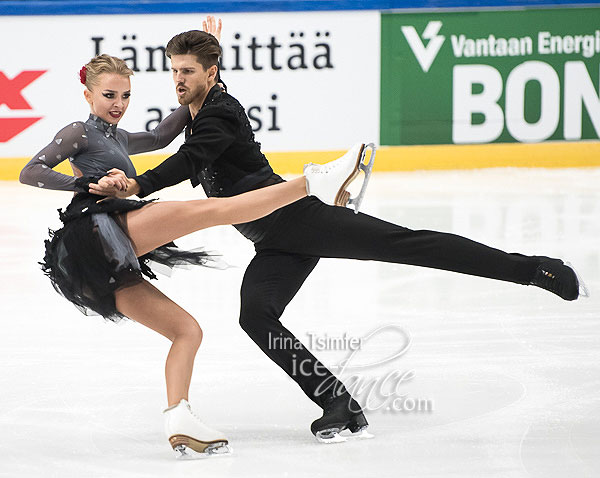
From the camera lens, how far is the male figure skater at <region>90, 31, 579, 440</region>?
9.73 ft

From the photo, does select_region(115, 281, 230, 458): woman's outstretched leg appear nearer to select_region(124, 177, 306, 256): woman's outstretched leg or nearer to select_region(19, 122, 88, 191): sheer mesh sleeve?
select_region(124, 177, 306, 256): woman's outstretched leg

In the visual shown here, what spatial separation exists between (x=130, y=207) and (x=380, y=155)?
5.66 meters

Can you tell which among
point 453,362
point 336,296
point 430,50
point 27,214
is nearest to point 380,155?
point 430,50

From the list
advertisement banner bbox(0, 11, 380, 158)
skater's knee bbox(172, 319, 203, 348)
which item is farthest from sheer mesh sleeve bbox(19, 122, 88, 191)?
advertisement banner bbox(0, 11, 380, 158)

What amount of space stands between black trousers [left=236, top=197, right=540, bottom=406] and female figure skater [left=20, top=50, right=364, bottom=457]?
8.0 inches

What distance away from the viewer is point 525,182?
26.2 ft

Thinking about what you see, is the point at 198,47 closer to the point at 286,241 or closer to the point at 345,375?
the point at 286,241

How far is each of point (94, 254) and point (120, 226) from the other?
98 millimetres

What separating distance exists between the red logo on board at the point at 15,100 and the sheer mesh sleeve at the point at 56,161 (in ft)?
17.1

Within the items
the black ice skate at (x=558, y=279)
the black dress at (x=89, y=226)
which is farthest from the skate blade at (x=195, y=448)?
the black ice skate at (x=558, y=279)

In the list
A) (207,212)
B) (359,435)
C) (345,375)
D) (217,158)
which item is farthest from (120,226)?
(345,375)

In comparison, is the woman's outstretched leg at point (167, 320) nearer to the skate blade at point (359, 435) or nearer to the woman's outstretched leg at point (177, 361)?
the woman's outstretched leg at point (177, 361)

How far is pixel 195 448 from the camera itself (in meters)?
2.85

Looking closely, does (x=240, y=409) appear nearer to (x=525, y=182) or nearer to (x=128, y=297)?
(x=128, y=297)
